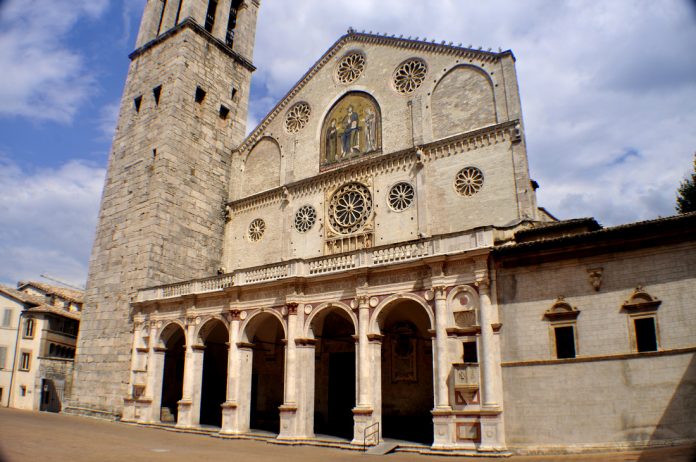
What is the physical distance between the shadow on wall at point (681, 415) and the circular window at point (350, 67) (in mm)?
19837

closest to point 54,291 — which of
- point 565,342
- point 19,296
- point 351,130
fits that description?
point 19,296

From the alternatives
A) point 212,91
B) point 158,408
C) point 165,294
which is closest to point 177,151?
point 212,91

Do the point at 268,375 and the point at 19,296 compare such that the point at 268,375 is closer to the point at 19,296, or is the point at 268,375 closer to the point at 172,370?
the point at 172,370

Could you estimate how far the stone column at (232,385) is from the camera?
2184cm

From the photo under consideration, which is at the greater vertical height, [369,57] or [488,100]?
[369,57]

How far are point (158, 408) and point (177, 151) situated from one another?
13.5 meters

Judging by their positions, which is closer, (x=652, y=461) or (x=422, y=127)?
(x=652, y=461)

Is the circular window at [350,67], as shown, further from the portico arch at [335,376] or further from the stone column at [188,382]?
the stone column at [188,382]

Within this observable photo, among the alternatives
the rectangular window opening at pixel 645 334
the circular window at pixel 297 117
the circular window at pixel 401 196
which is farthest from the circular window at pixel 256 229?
the rectangular window opening at pixel 645 334

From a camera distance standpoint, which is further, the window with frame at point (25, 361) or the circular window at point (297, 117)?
the window with frame at point (25, 361)

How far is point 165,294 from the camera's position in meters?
26.2

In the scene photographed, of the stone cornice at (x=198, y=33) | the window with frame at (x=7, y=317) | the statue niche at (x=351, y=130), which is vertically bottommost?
the window with frame at (x=7, y=317)

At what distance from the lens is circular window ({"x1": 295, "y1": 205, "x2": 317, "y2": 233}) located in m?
27.1

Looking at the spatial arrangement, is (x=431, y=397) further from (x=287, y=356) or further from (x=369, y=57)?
(x=369, y=57)
